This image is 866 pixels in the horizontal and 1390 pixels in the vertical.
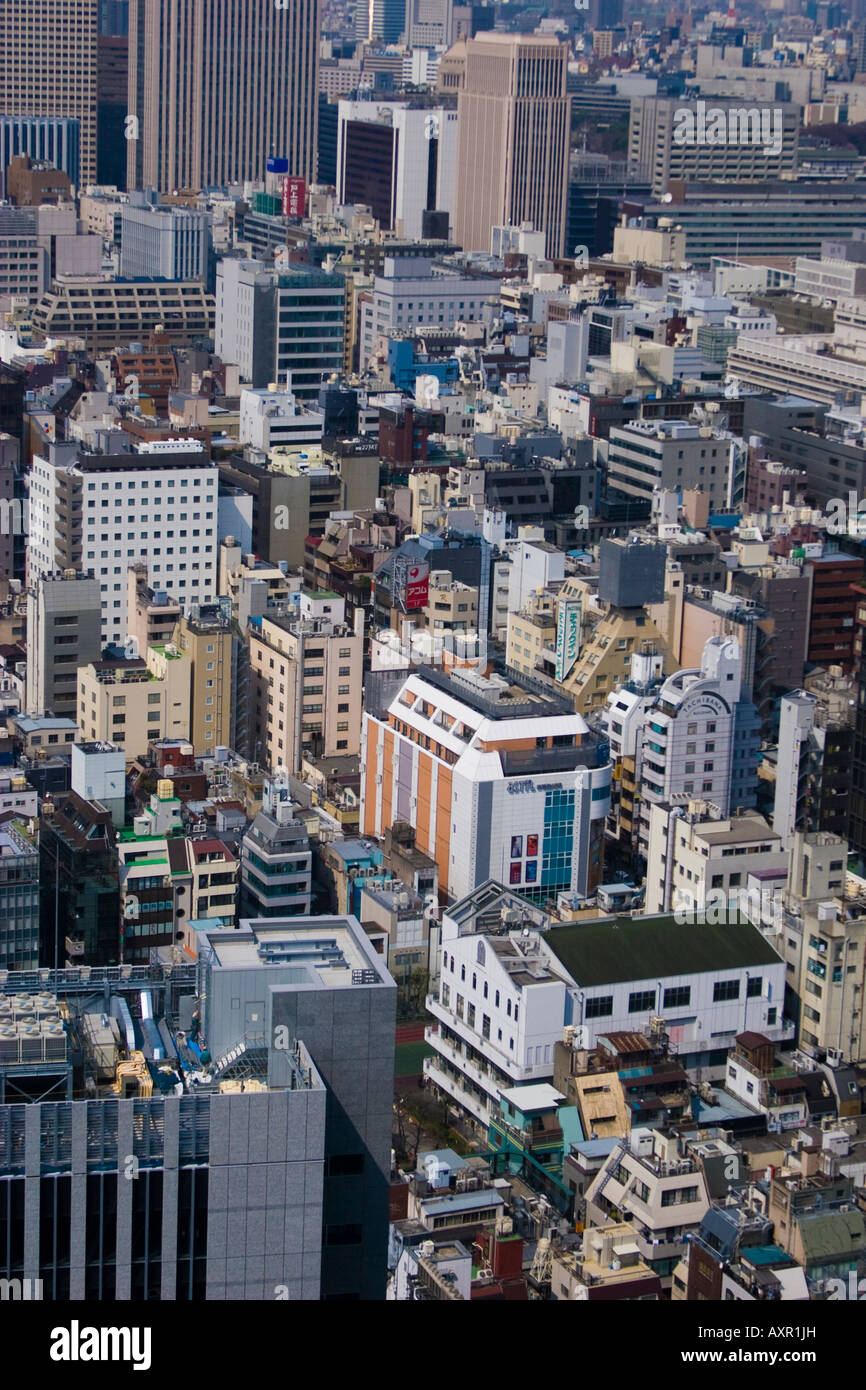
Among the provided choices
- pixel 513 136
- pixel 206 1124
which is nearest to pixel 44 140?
pixel 513 136

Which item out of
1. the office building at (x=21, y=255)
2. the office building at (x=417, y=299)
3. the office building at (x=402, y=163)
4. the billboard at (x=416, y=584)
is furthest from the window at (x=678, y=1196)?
the office building at (x=402, y=163)

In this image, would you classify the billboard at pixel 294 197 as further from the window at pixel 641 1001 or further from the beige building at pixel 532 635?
the window at pixel 641 1001

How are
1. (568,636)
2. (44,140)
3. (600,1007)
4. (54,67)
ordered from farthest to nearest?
(54,67) < (44,140) < (568,636) < (600,1007)

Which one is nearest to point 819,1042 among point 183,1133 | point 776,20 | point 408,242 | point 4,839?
point 4,839

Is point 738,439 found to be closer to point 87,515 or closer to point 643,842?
point 87,515

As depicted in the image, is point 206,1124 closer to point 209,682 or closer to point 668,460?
point 209,682

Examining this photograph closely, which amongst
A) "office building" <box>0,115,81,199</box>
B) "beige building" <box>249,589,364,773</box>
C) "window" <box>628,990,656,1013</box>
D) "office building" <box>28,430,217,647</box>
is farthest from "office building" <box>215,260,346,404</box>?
"window" <box>628,990,656,1013</box>

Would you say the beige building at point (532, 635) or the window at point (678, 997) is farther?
the beige building at point (532, 635)
